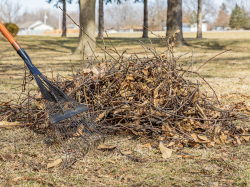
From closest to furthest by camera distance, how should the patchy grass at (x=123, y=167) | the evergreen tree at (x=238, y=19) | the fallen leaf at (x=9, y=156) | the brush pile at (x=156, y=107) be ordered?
the patchy grass at (x=123, y=167) → the fallen leaf at (x=9, y=156) → the brush pile at (x=156, y=107) → the evergreen tree at (x=238, y=19)

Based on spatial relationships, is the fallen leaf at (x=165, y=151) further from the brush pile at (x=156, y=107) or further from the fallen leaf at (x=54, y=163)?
the fallen leaf at (x=54, y=163)

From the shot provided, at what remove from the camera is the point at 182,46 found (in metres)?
13.5

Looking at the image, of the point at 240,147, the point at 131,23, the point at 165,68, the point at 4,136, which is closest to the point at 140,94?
the point at 165,68

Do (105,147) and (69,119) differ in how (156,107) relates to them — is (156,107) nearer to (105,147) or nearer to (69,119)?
(105,147)

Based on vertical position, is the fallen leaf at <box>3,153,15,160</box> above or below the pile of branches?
below

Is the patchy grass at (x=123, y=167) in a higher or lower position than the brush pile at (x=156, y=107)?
lower

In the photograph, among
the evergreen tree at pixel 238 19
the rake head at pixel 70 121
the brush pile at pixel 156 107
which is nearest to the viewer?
the rake head at pixel 70 121

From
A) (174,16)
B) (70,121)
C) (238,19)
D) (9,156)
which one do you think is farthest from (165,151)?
(238,19)

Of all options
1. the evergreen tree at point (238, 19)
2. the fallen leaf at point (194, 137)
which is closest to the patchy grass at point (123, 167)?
the fallen leaf at point (194, 137)

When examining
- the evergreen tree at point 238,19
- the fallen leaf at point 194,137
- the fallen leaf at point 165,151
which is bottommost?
the fallen leaf at point 165,151

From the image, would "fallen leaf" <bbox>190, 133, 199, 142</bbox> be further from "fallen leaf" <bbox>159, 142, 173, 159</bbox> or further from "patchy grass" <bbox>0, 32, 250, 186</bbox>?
"fallen leaf" <bbox>159, 142, 173, 159</bbox>

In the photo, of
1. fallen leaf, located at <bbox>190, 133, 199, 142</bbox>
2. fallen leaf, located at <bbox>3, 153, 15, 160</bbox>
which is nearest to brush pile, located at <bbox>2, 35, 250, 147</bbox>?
fallen leaf, located at <bbox>190, 133, 199, 142</bbox>

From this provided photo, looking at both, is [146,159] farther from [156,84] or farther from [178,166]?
[156,84]

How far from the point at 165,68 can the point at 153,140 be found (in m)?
0.89
